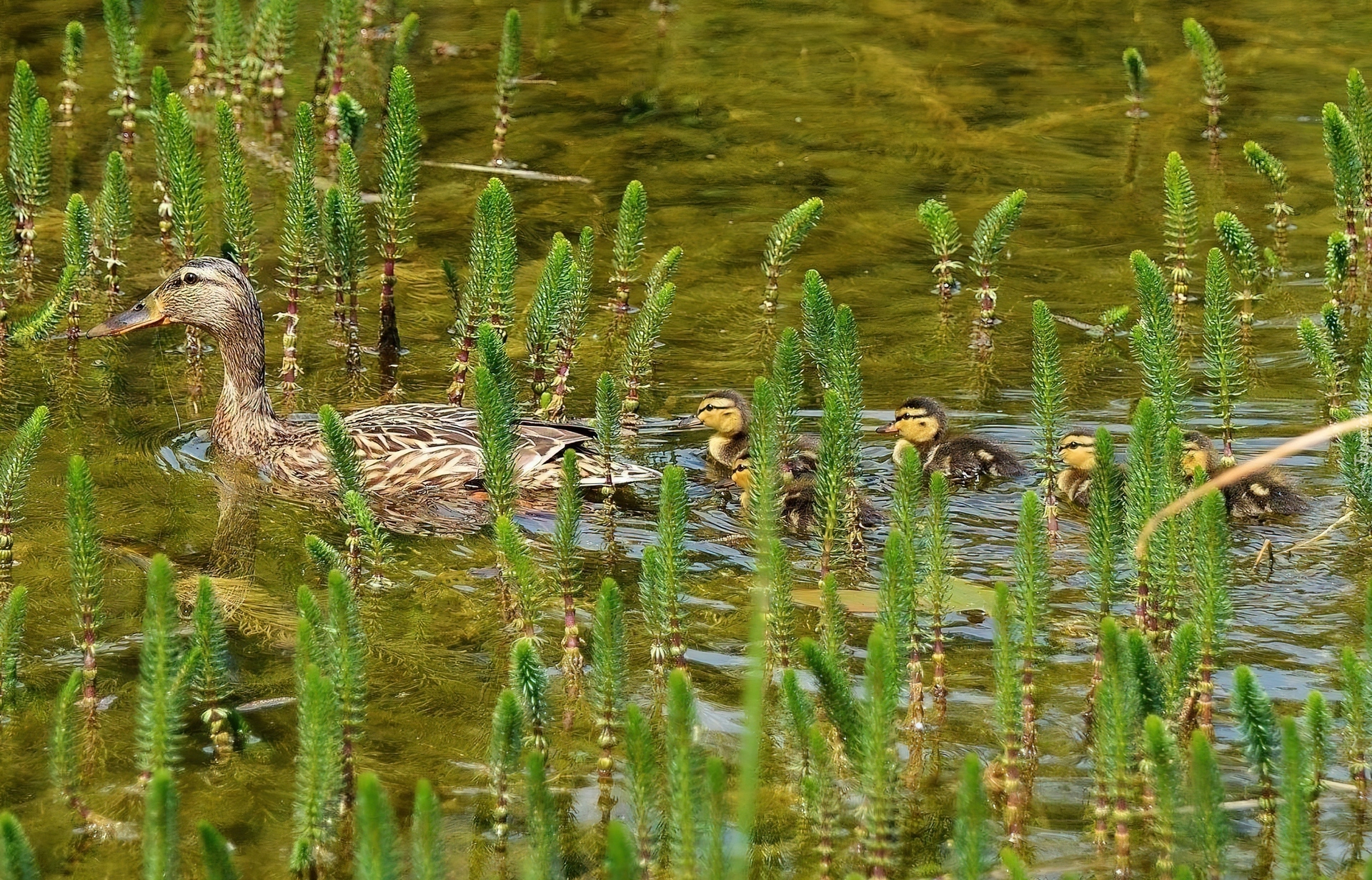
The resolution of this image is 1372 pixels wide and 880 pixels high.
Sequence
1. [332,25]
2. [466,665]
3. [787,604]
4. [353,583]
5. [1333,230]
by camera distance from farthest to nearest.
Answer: [332,25], [1333,230], [353,583], [466,665], [787,604]

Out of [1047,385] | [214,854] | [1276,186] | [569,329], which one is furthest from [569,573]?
[1276,186]

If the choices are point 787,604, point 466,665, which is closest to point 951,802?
point 787,604

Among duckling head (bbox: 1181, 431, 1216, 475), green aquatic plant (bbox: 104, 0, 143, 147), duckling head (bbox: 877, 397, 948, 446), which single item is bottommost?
duckling head (bbox: 1181, 431, 1216, 475)

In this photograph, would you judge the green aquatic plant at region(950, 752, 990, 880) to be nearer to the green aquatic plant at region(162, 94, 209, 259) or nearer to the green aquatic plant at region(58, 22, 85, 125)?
the green aquatic plant at region(162, 94, 209, 259)

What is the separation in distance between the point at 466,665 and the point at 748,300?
3.62 m

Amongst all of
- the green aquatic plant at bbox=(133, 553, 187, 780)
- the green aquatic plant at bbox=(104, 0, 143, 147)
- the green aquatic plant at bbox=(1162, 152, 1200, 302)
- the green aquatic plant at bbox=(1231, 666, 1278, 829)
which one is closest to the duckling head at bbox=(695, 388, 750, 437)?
the green aquatic plant at bbox=(1162, 152, 1200, 302)

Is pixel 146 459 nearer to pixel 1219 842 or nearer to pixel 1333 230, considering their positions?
pixel 1219 842

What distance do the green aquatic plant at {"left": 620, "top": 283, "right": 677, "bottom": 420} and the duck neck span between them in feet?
4.51

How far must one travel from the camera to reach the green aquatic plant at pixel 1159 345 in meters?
5.55

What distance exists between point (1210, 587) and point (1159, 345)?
49.6 inches

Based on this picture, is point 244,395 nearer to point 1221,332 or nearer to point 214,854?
point 1221,332

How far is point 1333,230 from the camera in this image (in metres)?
9.32

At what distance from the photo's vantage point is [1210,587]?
455 centimetres

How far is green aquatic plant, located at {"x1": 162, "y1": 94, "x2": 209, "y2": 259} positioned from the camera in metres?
7.36
